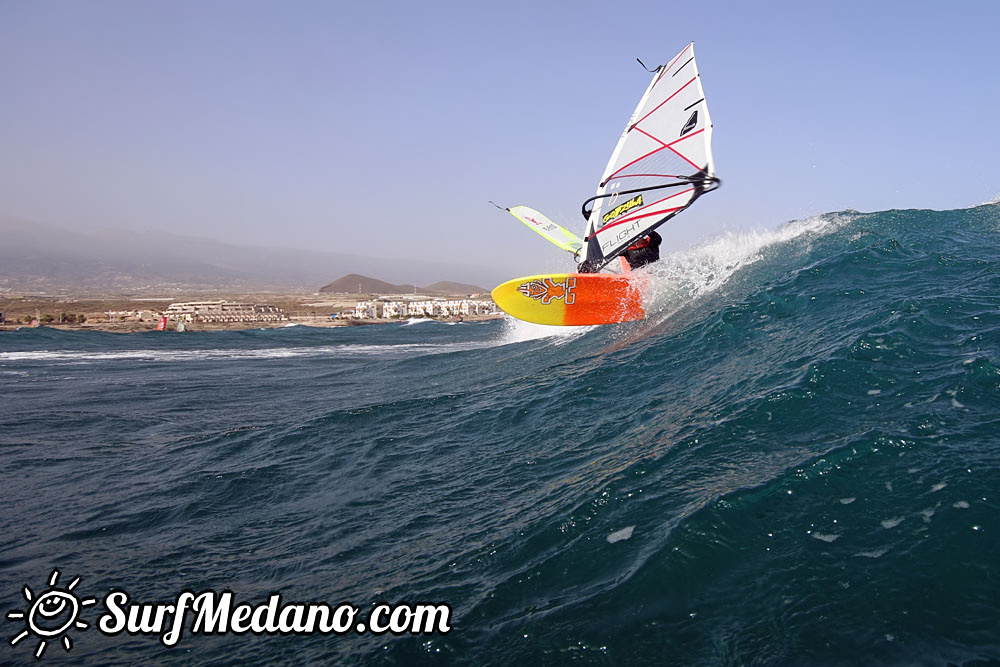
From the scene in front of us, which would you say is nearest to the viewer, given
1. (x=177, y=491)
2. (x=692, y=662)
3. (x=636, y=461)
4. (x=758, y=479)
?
(x=692, y=662)

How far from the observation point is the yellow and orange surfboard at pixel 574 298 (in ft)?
37.1

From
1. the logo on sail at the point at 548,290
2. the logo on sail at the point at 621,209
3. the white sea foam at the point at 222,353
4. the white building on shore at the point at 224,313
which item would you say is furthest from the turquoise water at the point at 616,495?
the white building on shore at the point at 224,313

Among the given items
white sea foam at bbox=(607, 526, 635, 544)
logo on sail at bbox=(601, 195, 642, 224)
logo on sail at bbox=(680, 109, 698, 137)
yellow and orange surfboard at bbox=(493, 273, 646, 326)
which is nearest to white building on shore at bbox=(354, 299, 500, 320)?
yellow and orange surfboard at bbox=(493, 273, 646, 326)

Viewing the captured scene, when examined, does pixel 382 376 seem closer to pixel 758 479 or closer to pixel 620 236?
pixel 620 236

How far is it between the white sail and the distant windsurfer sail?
0.02 metres

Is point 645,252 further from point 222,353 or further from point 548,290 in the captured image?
point 222,353

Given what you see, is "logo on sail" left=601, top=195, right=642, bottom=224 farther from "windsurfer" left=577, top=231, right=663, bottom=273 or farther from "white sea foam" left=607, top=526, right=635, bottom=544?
"white sea foam" left=607, top=526, right=635, bottom=544

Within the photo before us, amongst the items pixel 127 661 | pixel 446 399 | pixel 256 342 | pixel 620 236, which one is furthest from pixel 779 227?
pixel 256 342

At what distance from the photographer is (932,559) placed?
2553 mm

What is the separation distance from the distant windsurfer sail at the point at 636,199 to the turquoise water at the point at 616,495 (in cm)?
210

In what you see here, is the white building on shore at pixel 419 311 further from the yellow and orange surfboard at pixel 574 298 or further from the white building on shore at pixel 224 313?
the yellow and orange surfboard at pixel 574 298

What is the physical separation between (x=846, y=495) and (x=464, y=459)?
9.94 feet

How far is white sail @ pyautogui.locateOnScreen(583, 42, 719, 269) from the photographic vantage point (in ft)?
28.4

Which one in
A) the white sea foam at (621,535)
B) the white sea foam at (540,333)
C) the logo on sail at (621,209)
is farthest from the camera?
the white sea foam at (540,333)
